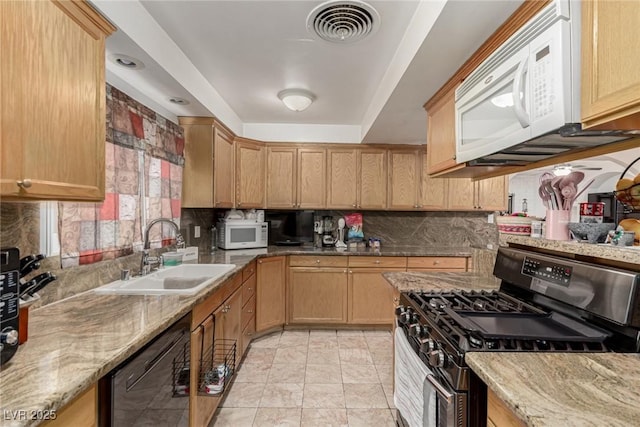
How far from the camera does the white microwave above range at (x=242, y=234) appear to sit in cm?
336

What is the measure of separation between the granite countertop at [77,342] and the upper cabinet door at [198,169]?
1.31 metres

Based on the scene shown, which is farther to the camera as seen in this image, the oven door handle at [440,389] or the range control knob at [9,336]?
the oven door handle at [440,389]

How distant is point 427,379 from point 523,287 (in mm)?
707

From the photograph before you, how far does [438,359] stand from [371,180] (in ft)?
8.91

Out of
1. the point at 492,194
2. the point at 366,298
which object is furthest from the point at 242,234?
the point at 492,194

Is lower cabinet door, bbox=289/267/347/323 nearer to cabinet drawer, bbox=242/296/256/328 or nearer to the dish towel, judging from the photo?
cabinet drawer, bbox=242/296/256/328

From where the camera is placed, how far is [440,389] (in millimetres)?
1117

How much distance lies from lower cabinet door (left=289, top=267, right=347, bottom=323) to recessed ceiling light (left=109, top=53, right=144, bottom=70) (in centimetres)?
232

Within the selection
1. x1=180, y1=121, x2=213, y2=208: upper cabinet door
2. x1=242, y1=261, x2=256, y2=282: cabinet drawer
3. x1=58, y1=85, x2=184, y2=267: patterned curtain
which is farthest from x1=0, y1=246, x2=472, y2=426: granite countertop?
x1=180, y1=121, x2=213, y2=208: upper cabinet door

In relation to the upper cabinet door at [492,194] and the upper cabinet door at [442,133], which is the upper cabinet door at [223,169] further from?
the upper cabinet door at [492,194]

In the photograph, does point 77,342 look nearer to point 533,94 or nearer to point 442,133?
point 533,94

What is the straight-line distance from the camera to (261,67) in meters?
2.32

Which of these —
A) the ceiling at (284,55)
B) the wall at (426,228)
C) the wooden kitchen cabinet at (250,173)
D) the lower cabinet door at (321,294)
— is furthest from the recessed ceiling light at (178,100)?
the wall at (426,228)

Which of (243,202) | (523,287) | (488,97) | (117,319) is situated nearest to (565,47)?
(488,97)
